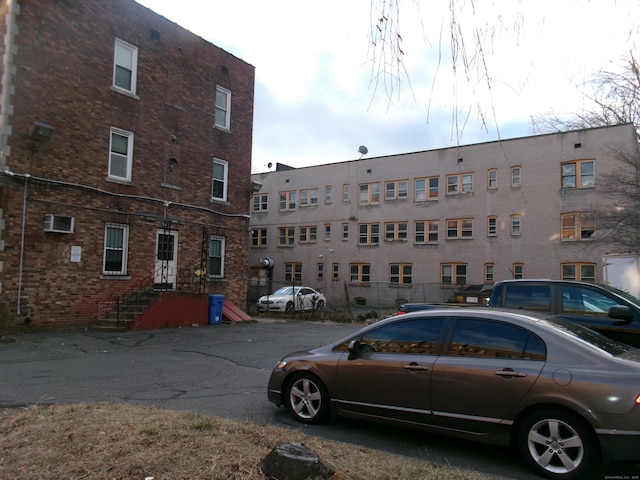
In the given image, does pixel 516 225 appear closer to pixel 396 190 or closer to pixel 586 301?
pixel 396 190

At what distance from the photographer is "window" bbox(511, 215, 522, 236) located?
100ft

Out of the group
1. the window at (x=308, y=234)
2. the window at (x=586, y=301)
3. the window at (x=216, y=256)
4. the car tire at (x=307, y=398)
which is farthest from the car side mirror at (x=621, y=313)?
the window at (x=308, y=234)

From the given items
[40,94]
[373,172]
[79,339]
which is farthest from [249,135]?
[373,172]

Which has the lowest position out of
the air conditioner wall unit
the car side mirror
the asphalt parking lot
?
the asphalt parking lot

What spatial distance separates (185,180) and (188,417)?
14.3m

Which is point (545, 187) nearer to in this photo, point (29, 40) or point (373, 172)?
point (373, 172)

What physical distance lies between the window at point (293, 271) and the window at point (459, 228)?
1258 centimetres

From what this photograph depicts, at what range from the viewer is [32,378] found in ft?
26.6

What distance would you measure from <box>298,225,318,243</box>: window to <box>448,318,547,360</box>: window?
112ft

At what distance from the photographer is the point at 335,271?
125 ft

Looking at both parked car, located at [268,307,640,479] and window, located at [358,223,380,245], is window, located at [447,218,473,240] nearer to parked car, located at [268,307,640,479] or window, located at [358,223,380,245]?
window, located at [358,223,380,245]

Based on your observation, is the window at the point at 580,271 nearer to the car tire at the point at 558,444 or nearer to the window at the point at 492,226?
the window at the point at 492,226

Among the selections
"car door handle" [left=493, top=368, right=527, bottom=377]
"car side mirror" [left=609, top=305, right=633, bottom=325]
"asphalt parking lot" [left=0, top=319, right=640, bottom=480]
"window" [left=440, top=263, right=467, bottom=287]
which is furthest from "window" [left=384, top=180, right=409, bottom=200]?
"car door handle" [left=493, top=368, right=527, bottom=377]

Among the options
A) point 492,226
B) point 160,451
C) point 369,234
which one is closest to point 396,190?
point 369,234
